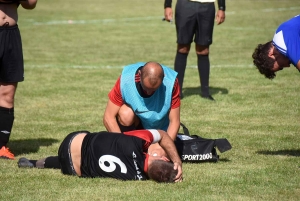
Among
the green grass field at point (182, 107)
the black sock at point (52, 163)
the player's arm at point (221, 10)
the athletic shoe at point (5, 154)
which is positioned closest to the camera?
the green grass field at point (182, 107)

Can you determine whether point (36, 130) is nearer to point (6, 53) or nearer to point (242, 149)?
point (6, 53)

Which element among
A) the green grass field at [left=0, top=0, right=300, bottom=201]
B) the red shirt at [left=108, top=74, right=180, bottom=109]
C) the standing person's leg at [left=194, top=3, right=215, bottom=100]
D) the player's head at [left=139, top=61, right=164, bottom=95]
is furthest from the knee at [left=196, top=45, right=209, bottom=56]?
the player's head at [left=139, top=61, right=164, bottom=95]

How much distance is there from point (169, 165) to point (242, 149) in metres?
1.97

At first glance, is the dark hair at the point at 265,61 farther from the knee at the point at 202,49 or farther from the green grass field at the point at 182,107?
the knee at the point at 202,49

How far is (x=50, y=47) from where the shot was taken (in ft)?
62.6

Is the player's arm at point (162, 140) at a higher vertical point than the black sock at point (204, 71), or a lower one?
higher

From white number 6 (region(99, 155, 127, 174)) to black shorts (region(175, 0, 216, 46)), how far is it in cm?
513

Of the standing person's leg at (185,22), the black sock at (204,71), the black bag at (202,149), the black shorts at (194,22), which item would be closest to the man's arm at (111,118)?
the black bag at (202,149)

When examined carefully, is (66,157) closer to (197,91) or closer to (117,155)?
(117,155)

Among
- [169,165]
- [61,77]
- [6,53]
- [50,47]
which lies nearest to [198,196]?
[169,165]

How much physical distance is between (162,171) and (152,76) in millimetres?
998

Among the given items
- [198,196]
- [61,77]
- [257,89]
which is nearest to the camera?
[198,196]

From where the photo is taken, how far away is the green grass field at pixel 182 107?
652cm

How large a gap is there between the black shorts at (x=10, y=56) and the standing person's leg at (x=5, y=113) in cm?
11
